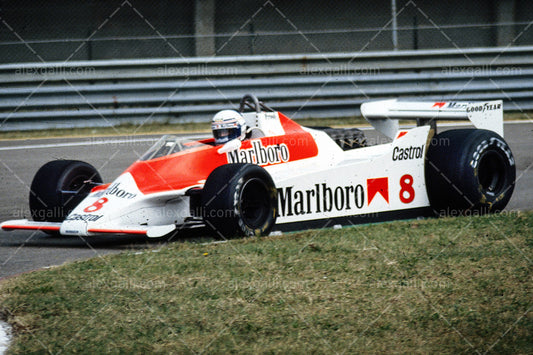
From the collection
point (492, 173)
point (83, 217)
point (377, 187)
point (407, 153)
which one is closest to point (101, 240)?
point (83, 217)

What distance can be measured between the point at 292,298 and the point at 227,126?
2.78m

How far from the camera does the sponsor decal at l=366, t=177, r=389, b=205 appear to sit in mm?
7668

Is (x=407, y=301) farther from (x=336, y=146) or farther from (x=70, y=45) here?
(x=70, y=45)

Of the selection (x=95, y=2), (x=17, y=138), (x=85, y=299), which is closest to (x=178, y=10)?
(x=95, y=2)

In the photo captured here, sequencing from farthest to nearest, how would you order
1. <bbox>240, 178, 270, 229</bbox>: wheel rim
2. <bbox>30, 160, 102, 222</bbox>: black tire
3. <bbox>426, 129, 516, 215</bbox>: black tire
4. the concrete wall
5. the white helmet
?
the concrete wall
<bbox>426, 129, 516, 215</bbox>: black tire
the white helmet
<bbox>30, 160, 102, 222</bbox>: black tire
<bbox>240, 178, 270, 229</bbox>: wheel rim

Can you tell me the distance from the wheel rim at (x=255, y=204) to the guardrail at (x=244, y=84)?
694 cm

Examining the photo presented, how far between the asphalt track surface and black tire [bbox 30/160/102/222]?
22 centimetres

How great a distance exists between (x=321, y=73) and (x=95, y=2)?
564 centimetres

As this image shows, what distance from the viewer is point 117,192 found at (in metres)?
6.92

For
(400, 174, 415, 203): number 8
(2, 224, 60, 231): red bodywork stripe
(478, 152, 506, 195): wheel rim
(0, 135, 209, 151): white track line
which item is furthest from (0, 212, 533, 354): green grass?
(0, 135, 209, 151): white track line

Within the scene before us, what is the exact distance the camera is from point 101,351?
14.1ft

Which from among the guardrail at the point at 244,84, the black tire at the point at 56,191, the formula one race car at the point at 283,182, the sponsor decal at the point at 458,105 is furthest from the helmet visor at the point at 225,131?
the guardrail at the point at 244,84

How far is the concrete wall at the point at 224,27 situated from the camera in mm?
16750

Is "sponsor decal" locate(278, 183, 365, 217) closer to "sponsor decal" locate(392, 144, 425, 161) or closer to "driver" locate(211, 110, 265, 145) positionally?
"sponsor decal" locate(392, 144, 425, 161)
